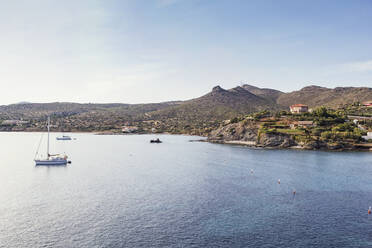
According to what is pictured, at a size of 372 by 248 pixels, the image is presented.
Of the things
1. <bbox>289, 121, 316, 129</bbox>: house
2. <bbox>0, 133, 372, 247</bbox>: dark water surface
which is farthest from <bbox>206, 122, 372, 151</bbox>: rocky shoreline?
<bbox>0, 133, 372, 247</bbox>: dark water surface

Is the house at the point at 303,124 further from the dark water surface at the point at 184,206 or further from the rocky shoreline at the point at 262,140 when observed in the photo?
the dark water surface at the point at 184,206

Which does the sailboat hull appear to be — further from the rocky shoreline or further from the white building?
the white building

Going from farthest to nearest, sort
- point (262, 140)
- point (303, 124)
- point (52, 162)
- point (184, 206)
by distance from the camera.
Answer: point (303, 124) → point (262, 140) → point (52, 162) → point (184, 206)

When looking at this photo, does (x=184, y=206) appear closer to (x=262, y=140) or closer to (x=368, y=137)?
(x=262, y=140)

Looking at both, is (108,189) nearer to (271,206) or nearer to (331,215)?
(271,206)

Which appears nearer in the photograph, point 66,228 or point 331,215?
point 66,228

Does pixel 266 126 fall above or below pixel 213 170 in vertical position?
above

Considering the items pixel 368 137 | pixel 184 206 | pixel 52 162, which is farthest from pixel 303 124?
pixel 184 206

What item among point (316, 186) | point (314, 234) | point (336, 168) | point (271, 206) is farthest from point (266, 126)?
point (314, 234)
